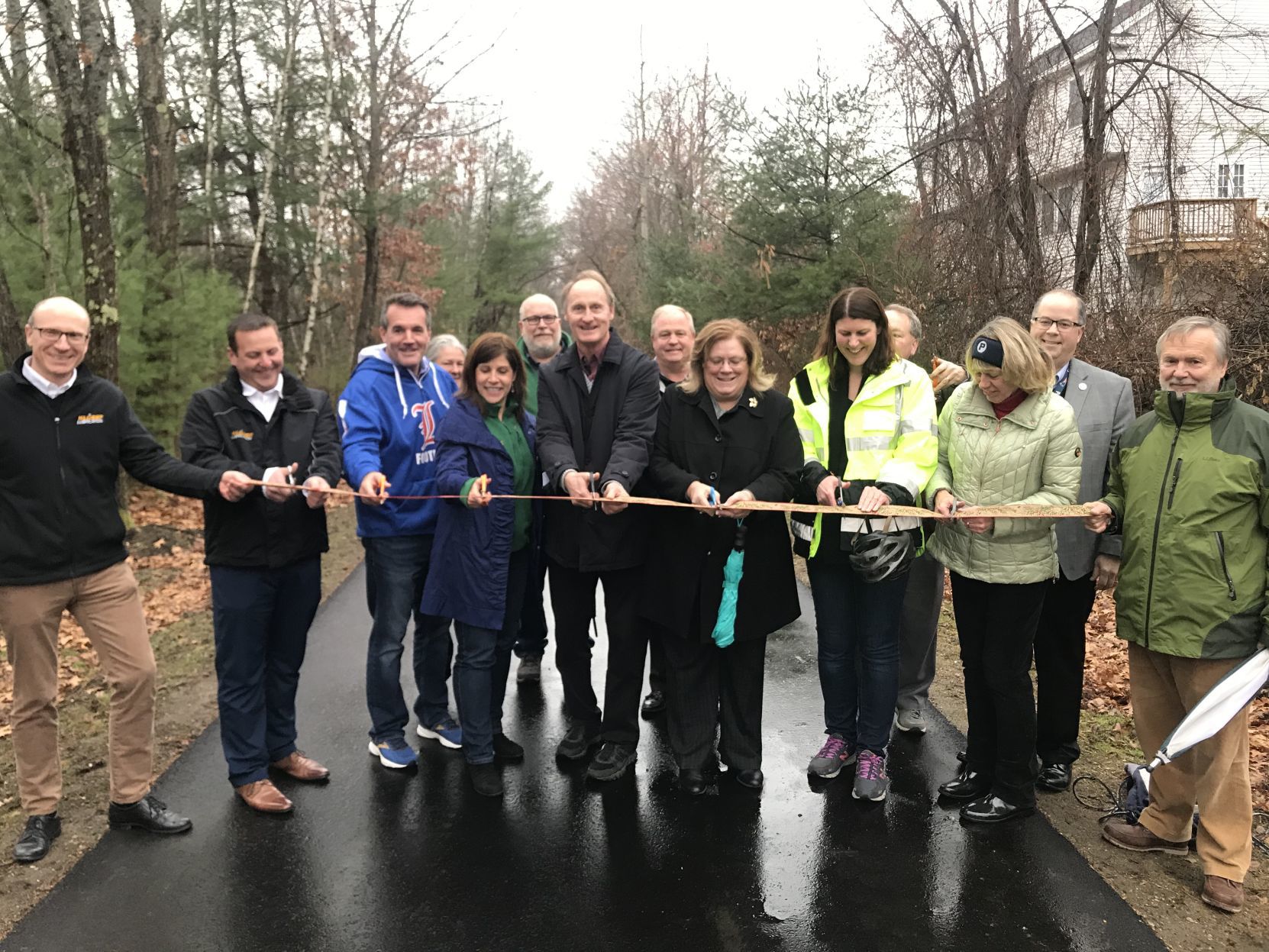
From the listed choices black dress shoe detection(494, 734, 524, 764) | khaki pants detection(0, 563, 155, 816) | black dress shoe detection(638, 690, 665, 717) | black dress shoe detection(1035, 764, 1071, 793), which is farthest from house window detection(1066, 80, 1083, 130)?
khaki pants detection(0, 563, 155, 816)

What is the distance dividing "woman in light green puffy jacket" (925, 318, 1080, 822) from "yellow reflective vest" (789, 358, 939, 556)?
0.50 feet

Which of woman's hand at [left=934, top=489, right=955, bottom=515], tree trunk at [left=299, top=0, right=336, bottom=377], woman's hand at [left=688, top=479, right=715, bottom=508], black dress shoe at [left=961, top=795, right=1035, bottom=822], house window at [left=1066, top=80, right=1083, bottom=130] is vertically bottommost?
black dress shoe at [left=961, top=795, right=1035, bottom=822]

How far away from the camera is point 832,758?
4.65 m

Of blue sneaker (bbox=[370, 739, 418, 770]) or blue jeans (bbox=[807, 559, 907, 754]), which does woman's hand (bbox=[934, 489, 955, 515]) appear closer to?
blue jeans (bbox=[807, 559, 907, 754])

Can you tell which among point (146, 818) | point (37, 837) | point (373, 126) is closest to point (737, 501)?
point (146, 818)

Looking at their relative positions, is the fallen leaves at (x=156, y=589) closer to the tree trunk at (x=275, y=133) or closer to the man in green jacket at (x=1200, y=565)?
the man in green jacket at (x=1200, y=565)

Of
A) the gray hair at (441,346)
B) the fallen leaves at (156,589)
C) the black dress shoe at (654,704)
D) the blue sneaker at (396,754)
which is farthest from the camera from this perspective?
the gray hair at (441,346)

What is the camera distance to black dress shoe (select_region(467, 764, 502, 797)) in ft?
14.7

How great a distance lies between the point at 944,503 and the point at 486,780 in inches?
105

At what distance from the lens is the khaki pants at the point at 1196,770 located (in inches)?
141

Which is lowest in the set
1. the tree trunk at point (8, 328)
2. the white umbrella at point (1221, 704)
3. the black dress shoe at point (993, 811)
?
the black dress shoe at point (993, 811)

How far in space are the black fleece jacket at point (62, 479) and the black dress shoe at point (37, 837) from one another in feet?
3.67

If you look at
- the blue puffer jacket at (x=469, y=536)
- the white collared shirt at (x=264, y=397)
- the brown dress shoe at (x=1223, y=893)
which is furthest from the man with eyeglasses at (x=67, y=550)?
the brown dress shoe at (x=1223, y=893)

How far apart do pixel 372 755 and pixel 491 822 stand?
1063 mm
